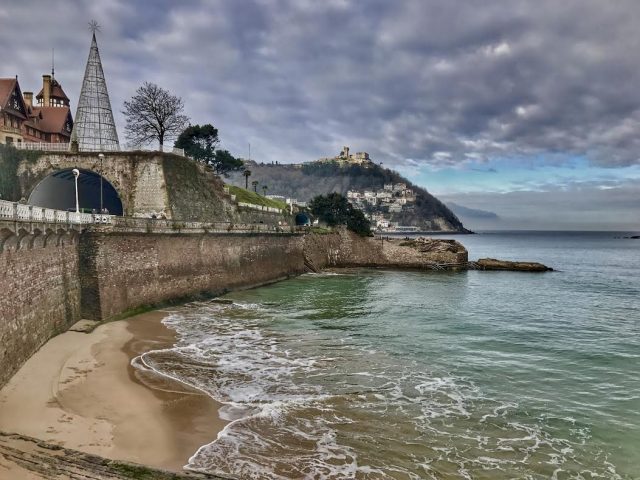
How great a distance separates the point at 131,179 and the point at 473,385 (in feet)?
106

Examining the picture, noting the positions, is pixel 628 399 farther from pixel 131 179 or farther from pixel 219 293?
pixel 131 179

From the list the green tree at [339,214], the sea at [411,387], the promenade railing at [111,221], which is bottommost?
the sea at [411,387]

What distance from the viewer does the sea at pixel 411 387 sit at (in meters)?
10.6

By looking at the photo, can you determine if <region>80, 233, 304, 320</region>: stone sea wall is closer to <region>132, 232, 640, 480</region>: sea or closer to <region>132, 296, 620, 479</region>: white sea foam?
<region>132, 232, 640, 480</region>: sea

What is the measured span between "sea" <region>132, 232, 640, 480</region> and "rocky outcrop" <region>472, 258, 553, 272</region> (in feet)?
95.9

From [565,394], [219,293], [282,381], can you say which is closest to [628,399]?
[565,394]

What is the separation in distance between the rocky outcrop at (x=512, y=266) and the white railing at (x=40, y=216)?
51.9 meters

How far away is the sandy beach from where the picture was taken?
10531 millimetres

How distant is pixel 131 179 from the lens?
37281 mm

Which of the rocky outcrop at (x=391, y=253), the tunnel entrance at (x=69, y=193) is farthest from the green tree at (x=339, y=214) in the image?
the tunnel entrance at (x=69, y=193)

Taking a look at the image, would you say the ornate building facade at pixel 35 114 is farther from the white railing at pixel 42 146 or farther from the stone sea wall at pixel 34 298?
the stone sea wall at pixel 34 298

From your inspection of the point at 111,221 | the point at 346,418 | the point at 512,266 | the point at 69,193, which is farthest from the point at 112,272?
the point at 512,266

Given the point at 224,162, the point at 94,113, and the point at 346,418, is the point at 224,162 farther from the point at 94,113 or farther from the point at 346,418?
the point at 346,418

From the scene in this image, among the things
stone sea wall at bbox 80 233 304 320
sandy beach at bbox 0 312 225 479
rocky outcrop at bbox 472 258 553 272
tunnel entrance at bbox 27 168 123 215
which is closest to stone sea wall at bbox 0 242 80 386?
sandy beach at bbox 0 312 225 479
